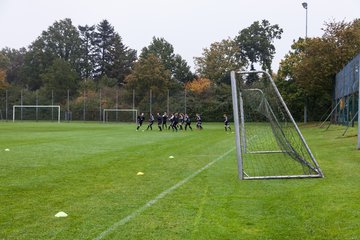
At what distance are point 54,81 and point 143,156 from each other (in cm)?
7799

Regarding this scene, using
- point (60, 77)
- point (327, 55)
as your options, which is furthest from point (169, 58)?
point (327, 55)

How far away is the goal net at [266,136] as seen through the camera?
11.7m

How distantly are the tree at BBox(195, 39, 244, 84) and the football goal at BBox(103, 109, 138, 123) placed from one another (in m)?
18.4

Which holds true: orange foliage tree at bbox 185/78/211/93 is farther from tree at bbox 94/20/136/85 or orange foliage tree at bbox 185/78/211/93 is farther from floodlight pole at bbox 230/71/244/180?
floodlight pole at bbox 230/71/244/180

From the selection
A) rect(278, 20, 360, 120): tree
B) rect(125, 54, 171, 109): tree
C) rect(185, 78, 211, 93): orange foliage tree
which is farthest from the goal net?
rect(185, 78, 211, 93): orange foliage tree

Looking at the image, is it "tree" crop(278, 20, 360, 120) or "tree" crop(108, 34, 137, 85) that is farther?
"tree" crop(108, 34, 137, 85)

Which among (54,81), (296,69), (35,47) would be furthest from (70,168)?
(35,47)

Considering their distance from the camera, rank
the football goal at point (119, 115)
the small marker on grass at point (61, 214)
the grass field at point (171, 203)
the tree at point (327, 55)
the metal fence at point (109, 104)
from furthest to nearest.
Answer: the football goal at point (119, 115)
the metal fence at point (109, 104)
the tree at point (327, 55)
the small marker on grass at point (61, 214)
the grass field at point (171, 203)

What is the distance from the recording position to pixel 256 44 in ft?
278

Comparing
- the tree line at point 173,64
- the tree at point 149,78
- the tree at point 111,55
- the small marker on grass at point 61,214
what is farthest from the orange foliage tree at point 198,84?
the small marker on grass at point 61,214

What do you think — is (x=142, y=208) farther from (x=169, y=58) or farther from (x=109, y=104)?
(x=169, y=58)

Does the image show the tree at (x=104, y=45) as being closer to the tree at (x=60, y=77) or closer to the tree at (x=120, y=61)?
the tree at (x=120, y=61)

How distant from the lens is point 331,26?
43.8 m

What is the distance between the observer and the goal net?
1171 cm
